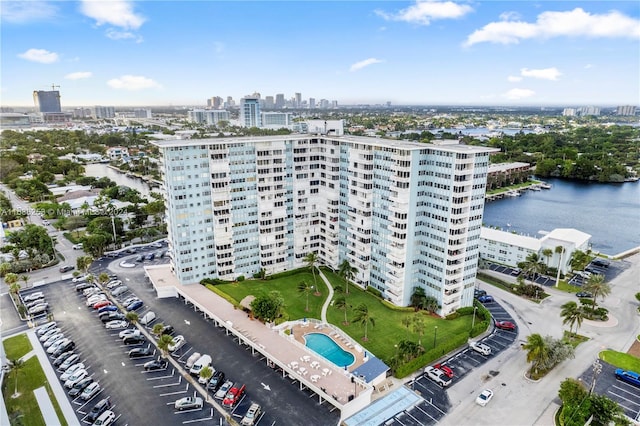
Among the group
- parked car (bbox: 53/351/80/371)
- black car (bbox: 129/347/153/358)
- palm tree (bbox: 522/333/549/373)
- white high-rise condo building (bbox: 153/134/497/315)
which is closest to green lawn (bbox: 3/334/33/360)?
parked car (bbox: 53/351/80/371)

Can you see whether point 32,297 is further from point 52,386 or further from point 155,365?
point 155,365

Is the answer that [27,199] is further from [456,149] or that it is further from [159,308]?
[456,149]

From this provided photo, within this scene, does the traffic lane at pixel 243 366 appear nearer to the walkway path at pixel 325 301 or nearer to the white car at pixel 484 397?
the walkway path at pixel 325 301

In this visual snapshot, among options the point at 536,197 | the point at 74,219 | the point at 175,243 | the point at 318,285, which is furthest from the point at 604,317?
the point at 74,219

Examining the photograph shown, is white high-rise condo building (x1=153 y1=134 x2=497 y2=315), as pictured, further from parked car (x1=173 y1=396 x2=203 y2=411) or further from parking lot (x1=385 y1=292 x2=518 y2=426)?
parked car (x1=173 y1=396 x2=203 y2=411)

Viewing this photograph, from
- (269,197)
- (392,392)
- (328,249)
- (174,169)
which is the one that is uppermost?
(174,169)

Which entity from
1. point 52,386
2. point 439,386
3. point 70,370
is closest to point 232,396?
point 70,370
